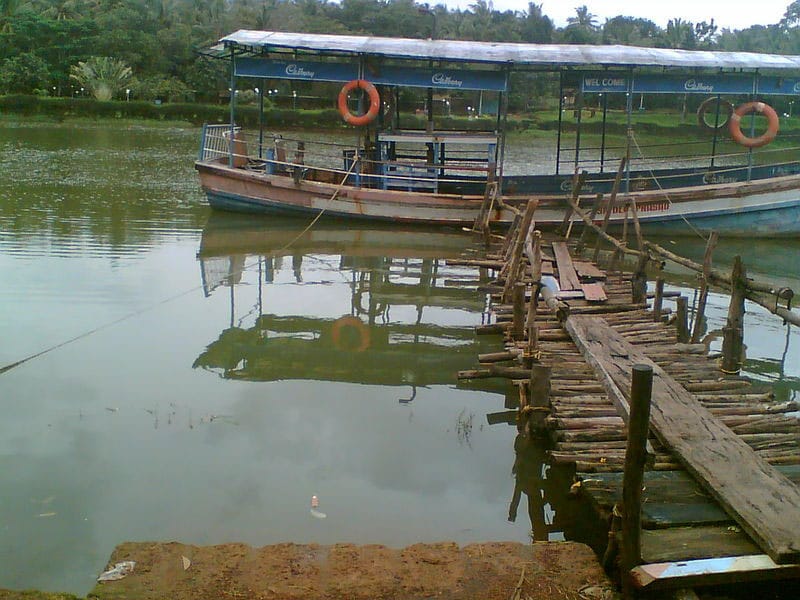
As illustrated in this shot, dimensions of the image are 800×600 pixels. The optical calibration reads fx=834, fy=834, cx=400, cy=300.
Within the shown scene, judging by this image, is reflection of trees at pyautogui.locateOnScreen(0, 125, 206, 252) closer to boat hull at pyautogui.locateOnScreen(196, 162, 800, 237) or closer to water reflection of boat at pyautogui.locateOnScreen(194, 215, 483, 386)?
water reflection of boat at pyautogui.locateOnScreen(194, 215, 483, 386)

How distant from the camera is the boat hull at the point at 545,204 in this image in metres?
14.1

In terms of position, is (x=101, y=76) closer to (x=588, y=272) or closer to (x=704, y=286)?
(x=588, y=272)

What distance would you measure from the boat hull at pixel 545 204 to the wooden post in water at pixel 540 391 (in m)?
8.58

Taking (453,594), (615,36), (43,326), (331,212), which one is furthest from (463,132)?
(615,36)

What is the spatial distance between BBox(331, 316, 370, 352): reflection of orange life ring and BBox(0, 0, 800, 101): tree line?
2981cm

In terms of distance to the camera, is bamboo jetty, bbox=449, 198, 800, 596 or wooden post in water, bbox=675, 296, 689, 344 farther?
wooden post in water, bbox=675, 296, 689, 344

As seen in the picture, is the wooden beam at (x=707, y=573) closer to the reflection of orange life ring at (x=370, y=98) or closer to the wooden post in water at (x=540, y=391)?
the wooden post in water at (x=540, y=391)

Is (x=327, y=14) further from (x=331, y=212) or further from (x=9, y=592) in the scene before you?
(x=9, y=592)

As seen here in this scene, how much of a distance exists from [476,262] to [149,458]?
6.24 meters

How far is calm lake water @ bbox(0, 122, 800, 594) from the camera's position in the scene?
4879 mm

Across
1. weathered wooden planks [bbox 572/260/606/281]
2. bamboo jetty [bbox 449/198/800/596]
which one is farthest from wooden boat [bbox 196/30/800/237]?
bamboo jetty [bbox 449/198/800/596]

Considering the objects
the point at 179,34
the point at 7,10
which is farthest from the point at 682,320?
the point at 7,10

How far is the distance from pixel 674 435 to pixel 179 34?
4364 cm

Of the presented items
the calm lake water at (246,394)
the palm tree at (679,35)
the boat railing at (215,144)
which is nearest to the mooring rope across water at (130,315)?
the calm lake water at (246,394)
